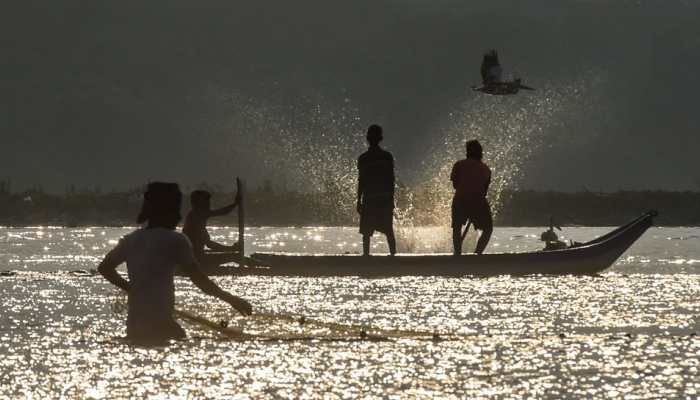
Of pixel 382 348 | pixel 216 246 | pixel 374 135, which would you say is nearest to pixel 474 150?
pixel 374 135

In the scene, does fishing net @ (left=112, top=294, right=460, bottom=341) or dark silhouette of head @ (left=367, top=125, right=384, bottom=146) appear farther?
dark silhouette of head @ (left=367, top=125, right=384, bottom=146)

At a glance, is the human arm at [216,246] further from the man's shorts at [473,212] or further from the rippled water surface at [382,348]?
the man's shorts at [473,212]

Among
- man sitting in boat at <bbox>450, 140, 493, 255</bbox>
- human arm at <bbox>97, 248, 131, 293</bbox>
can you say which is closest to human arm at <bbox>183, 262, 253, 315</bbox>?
human arm at <bbox>97, 248, 131, 293</bbox>

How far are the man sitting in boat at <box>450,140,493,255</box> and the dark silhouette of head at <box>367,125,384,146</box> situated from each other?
59.9 inches

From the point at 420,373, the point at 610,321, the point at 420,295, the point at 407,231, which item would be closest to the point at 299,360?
the point at 420,373

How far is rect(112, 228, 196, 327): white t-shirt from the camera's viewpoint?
1297 centimetres

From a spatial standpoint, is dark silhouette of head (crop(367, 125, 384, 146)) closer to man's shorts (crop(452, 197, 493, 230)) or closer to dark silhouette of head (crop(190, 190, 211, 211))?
man's shorts (crop(452, 197, 493, 230))

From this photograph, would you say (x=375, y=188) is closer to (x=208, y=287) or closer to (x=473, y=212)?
(x=473, y=212)

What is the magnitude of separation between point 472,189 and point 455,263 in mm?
1455

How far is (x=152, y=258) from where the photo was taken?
42.6ft

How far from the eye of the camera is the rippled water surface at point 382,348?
38.0 ft

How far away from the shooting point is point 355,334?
15.5m

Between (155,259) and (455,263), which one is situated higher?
(155,259)

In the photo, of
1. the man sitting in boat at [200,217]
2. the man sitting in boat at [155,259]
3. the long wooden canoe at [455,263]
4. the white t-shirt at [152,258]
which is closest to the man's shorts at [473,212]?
the long wooden canoe at [455,263]
